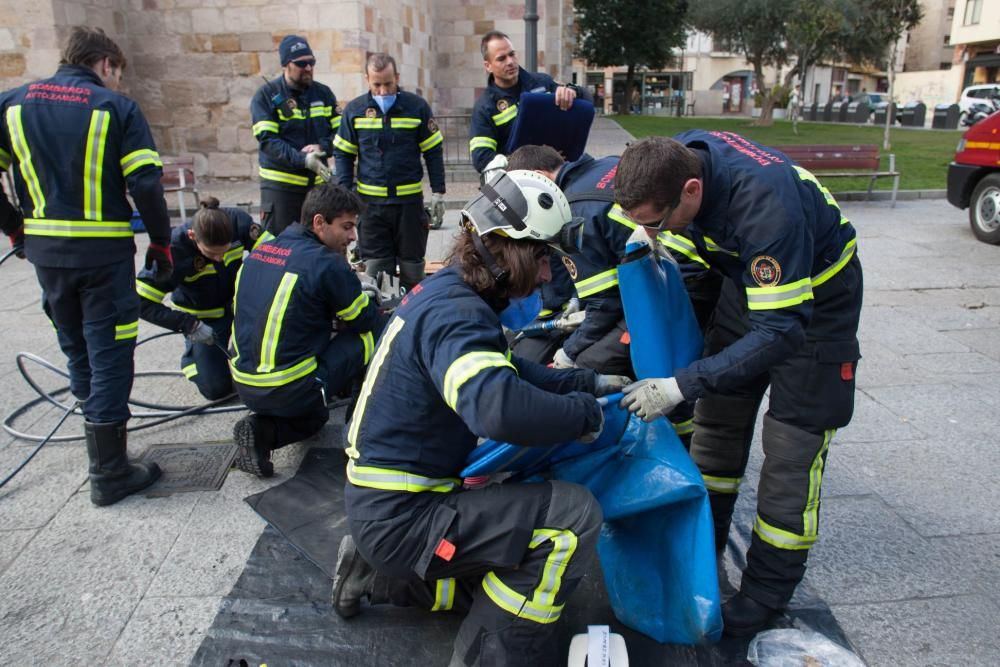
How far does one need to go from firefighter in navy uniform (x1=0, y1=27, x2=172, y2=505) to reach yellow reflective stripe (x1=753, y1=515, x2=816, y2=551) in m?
2.73

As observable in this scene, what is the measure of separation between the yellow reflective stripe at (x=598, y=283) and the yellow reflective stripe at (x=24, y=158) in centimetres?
234

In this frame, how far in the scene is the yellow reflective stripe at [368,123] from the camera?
5555 millimetres

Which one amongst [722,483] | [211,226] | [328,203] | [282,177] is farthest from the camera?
[282,177]

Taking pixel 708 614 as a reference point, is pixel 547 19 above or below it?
above

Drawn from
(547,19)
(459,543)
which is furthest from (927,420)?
(547,19)

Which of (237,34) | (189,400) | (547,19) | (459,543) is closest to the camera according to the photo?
(459,543)

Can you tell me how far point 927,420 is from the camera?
13.4 feet

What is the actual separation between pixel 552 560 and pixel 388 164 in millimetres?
4082

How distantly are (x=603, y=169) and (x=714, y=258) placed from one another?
0.86 meters

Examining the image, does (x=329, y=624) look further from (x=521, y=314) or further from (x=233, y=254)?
(x=233, y=254)

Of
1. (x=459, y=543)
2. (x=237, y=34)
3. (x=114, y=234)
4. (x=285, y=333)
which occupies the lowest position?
(x=459, y=543)

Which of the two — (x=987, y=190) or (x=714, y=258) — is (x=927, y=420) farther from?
(x=987, y=190)

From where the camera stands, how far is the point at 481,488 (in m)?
2.23

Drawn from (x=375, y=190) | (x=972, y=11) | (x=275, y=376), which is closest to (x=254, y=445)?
(x=275, y=376)
